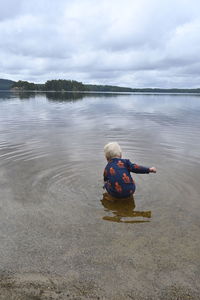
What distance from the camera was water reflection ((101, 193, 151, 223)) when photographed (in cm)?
593

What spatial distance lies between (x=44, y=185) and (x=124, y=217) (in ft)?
10.0

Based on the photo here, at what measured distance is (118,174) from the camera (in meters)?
6.43

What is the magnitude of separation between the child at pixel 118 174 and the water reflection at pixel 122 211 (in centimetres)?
17

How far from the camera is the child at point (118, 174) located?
6.47 metres

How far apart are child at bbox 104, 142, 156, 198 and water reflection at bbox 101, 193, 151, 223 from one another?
170 mm

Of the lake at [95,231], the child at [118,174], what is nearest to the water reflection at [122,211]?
the lake at [95,231]

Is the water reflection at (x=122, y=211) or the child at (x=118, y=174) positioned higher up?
the child at (x=118, y=174)

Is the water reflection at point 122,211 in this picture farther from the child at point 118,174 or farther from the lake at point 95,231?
the child at point 118,174

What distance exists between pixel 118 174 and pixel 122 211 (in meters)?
0.95

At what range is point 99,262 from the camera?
Result: 445cm

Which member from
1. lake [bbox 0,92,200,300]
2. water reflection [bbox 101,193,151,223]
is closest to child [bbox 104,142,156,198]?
water reflection [bbox 101,193,151,223]

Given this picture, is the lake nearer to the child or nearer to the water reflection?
the water reflection

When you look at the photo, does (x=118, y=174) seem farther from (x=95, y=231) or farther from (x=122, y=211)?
(x=95, y=231)

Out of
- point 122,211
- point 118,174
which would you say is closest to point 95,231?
point 122,211
